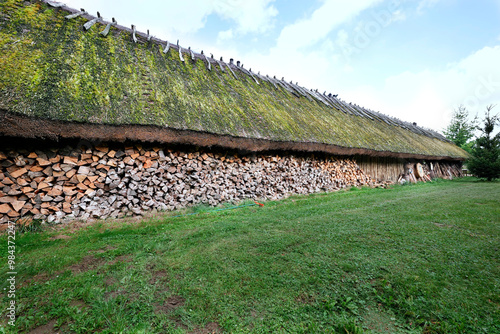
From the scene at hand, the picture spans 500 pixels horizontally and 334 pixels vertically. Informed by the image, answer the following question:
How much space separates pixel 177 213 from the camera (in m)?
5.70

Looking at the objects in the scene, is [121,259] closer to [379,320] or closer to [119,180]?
[119,180]

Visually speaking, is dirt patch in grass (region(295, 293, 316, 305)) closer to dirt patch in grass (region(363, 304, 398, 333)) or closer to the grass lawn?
the grass lawn

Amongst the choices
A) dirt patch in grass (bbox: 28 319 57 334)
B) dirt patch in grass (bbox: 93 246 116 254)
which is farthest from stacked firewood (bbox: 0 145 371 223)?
dirt patch in grass (bbox: 28 319 57 334)

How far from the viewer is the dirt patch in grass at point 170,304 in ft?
7.27

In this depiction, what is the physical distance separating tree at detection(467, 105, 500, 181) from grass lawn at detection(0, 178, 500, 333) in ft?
47.7

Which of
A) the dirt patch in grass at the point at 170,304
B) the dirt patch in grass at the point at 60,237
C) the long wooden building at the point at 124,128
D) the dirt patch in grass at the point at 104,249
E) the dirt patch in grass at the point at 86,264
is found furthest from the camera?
the long wooden building at the point at 124,128

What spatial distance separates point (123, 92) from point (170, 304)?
5.13 metres

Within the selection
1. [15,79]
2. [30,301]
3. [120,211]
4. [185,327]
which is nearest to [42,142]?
[15,79]

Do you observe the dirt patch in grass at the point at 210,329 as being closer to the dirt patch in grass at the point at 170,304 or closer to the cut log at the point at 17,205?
the dirt patch in grass at the point at 170,304

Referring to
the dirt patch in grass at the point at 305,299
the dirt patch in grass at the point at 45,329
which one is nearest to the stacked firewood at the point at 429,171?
the dirt patch in grass at the point at 305,299

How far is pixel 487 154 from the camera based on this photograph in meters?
14.9

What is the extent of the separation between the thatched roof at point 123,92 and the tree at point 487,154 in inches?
438

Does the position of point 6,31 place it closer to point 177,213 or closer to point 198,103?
point 198,103

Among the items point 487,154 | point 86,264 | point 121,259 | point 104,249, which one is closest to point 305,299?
point 121,259
